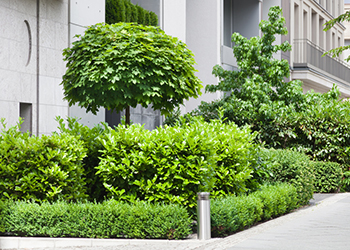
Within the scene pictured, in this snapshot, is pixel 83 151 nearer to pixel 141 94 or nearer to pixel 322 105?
pixel 141 94

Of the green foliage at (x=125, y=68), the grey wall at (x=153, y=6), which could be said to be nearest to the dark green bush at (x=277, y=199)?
A: the green foliage at (x=125, y=68)

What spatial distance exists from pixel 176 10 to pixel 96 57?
983 cm

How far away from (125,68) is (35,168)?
9.18ft

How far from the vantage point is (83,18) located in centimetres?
1364

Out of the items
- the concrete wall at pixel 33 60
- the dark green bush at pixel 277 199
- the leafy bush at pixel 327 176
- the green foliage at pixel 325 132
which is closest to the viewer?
the dark green bush at pixel 277 199

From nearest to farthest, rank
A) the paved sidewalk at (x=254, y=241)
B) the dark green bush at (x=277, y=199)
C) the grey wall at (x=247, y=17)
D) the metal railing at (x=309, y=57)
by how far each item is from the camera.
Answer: the paved sidewalk at (x=254, y=241) < the dark green bush at (x=277, y=199) < the grey wall at (x=247, y=17) < the metal railing at (x=309, y=57)

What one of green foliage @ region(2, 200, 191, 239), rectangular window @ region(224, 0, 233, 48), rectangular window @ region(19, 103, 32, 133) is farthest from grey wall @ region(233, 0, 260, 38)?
green foliage @ region(2, 200, 191, 239)

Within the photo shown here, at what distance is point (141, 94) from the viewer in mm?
10258

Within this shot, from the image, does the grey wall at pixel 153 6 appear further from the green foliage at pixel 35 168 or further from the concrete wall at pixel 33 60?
the green foliage at pixel 35 168

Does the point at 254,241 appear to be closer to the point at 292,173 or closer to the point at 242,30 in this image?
the point at 292,173

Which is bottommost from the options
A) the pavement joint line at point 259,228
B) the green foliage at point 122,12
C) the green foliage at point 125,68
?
the pavement joint line at point 259,228

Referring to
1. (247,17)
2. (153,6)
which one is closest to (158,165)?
(153,6)

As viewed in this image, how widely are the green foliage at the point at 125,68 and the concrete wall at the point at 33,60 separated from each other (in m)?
1.62

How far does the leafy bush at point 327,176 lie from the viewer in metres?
15.1
